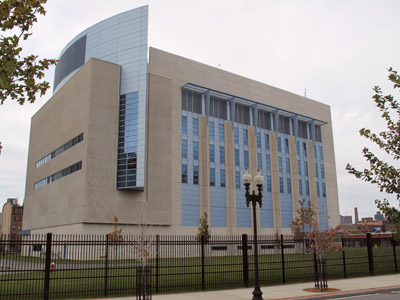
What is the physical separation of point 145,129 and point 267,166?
23.9 metres

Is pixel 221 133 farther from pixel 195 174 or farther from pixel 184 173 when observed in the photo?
pixel 184 173

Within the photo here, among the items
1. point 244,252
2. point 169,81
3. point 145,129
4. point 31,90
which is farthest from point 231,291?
point 169,81

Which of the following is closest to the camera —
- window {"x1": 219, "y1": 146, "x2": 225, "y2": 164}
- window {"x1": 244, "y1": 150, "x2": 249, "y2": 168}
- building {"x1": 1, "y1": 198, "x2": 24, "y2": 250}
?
window {"x1": 219, "y1": 146, "x2": 225, "y2": 164}

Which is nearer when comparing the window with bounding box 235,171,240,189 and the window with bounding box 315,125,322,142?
the window with bounding box 235,171,240,189

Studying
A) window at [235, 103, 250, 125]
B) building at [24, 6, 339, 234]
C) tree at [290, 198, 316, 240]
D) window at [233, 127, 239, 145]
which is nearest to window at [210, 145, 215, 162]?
building at [24, 6, 339, 234]

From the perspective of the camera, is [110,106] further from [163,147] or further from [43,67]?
[43,67]

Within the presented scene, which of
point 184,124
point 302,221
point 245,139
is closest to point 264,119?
point 245,139

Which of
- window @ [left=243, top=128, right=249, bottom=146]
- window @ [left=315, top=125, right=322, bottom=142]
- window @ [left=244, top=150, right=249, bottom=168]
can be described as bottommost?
window @ [left=244, top=150, right=249, bottom=168]

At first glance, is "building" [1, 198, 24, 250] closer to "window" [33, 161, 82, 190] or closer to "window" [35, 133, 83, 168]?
"window" [33, 161, 82, 190]

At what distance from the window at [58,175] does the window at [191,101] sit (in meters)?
17.1

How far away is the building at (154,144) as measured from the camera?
48.0 metres

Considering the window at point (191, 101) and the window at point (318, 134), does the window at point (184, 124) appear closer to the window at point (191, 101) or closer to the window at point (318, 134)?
the window at point (191, 101)

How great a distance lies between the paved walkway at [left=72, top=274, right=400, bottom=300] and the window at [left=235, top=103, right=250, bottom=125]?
42.4 m

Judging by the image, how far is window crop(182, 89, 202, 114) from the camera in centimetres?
5609
